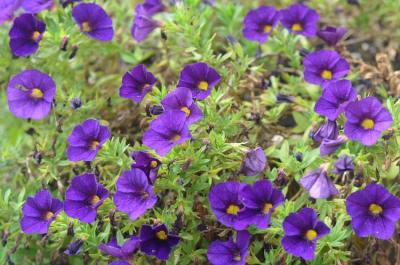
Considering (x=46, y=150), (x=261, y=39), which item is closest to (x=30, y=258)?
(x=46, y=150)

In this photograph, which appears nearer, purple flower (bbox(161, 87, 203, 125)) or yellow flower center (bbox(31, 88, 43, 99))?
purple flower (bbox(161, 87, 203, 125))

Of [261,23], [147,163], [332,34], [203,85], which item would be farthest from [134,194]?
[332,34]

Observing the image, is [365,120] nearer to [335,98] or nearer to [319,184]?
[335,98]

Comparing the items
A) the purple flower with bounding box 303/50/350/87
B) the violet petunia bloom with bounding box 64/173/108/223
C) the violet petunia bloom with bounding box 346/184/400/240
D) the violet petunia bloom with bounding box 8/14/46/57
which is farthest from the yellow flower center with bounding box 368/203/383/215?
the violet petunia bloom with bounding box 8/14/46/57

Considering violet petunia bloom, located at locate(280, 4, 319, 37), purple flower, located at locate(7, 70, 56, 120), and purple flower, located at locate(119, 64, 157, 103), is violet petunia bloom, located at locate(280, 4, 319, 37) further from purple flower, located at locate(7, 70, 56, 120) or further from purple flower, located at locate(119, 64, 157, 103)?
purple flower, located at locate(7, 70, 56, 120)

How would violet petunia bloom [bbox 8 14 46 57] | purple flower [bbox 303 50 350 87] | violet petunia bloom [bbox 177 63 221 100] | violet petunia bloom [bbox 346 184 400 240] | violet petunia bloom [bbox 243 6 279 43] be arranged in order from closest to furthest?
violet petunia bloom [bbox 346 184 400 240], violet petunia bloom [bbox 177 63 221 100], purple flower [bbox 303 50 350 87], violet petunia bloom [bbox 8 14 46 57], violet petunia bloom [bbox 243 6 279 43]

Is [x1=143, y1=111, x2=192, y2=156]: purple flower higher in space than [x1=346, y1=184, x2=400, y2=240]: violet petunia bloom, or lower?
higher

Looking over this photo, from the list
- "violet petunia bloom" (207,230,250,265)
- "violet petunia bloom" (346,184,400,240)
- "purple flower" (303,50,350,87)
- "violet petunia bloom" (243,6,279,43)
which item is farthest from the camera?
"violet petunia bloom" (243,6,279,43)
